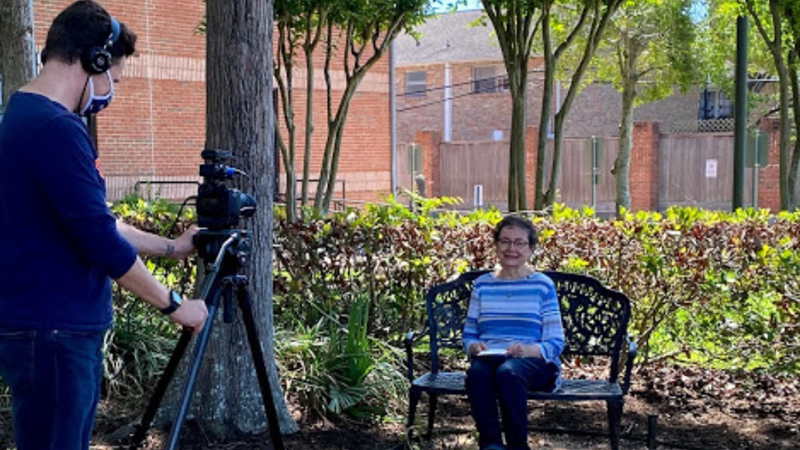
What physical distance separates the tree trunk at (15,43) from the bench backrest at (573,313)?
3.14 m

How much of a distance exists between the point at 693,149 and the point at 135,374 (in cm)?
2825

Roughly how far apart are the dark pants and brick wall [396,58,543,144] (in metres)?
34.9

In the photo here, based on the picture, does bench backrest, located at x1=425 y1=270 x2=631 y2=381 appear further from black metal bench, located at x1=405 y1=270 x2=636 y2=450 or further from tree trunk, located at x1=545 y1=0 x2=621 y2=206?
tree trunk, located at x1=545 y1=0 x2=621 y2=206

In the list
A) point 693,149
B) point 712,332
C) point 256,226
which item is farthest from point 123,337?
point 693,149

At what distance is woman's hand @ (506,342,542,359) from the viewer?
17.5ft

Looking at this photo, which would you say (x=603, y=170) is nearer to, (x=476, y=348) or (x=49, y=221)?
(x=476, y=348)

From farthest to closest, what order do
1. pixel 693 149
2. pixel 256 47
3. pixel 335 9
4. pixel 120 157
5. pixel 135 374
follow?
1. pixel 693 149
2. pixel 120 157
3. pixel 335 9
4. pixel 135 374
5. pixel 256 47

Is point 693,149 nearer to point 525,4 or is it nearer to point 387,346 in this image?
point 525,4

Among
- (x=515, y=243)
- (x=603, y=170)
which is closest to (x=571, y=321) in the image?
(x=515, y=243)

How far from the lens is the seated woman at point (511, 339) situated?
5.18m

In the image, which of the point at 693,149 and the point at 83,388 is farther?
the point at 693,149

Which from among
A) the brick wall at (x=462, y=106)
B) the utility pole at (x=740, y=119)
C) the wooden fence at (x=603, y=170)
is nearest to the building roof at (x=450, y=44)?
the brick wall at (x=462, y=106)

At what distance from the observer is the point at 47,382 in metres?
3.10

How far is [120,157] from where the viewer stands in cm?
1900
